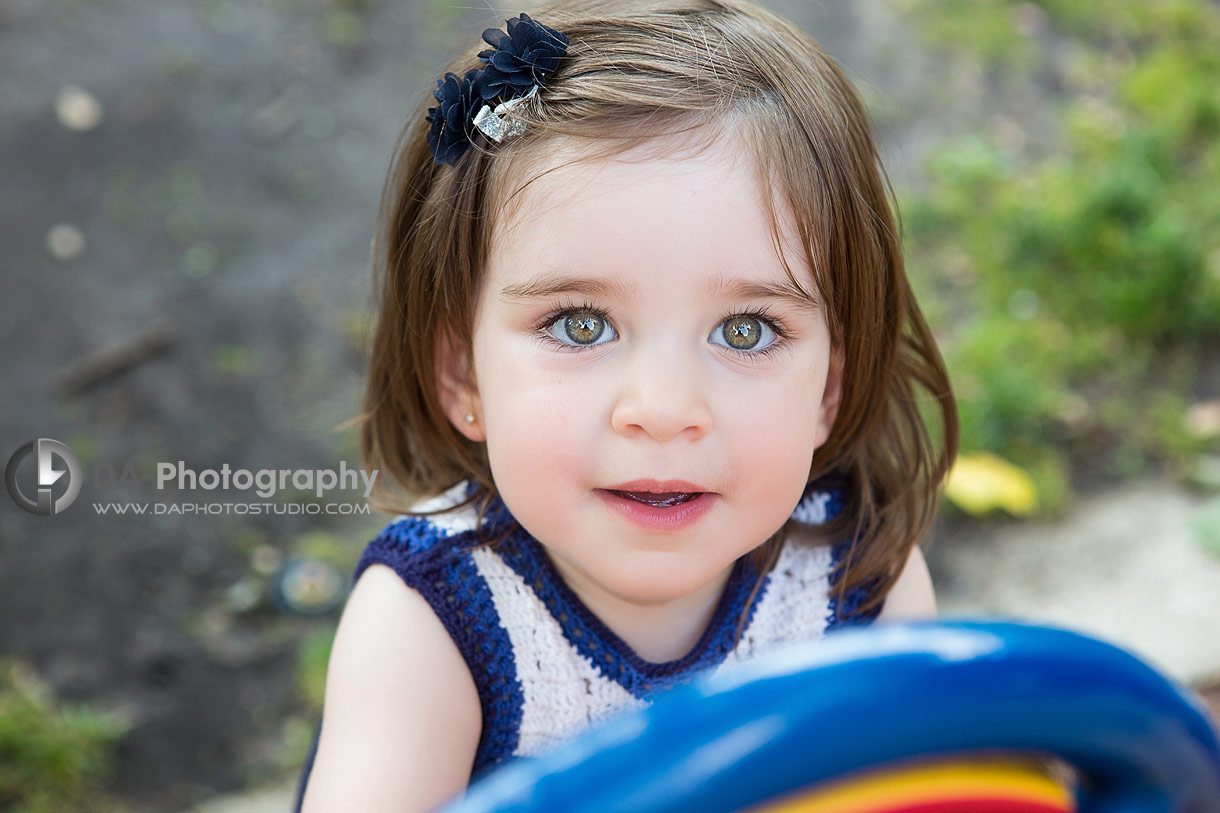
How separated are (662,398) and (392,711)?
17.4 inches

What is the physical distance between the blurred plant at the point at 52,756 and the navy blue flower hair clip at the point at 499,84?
1.34m

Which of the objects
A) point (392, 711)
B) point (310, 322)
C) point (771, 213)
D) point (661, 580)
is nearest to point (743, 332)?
point (771, 213)

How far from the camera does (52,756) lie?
1979 mm

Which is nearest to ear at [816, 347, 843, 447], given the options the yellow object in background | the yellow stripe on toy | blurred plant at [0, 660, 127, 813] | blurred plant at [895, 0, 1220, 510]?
the yellow stripe on toy

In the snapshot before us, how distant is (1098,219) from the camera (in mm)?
2939

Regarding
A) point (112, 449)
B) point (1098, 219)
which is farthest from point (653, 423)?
point (1098, 219)

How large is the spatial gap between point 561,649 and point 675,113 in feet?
2.00

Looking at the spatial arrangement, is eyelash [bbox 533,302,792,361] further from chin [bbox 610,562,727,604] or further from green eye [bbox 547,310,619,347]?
chin [bbox 610,562,727,604]

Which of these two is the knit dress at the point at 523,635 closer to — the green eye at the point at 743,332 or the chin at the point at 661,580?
the chin at the point at 661,580

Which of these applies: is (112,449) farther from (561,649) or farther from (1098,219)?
(1098,219)

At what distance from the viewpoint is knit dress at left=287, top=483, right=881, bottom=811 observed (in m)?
1.30

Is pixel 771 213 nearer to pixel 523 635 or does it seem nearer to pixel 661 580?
pixel 661 580

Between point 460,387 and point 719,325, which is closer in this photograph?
point 719,325

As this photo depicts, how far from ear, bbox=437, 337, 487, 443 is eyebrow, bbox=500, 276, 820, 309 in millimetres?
185
